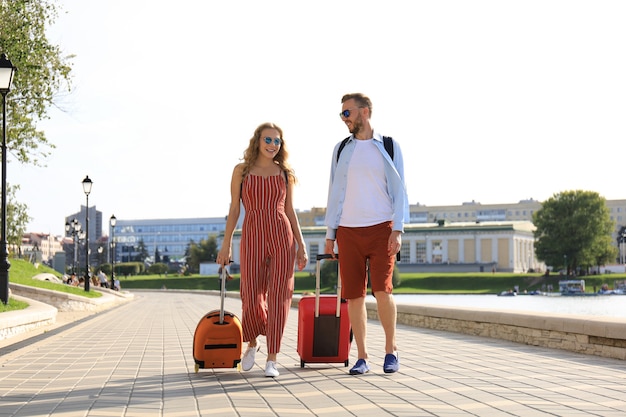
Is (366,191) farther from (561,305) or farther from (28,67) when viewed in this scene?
(561,305)

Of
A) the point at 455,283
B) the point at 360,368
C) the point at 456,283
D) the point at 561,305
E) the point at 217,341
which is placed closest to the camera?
the point at 360,368

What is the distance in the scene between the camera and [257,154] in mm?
7426

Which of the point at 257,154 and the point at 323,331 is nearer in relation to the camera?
the point at 257,154

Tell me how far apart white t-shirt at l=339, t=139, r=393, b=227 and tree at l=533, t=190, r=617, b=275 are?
90.5 metres

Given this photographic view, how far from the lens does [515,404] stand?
550 cm

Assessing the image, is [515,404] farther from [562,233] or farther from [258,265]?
[562,233]

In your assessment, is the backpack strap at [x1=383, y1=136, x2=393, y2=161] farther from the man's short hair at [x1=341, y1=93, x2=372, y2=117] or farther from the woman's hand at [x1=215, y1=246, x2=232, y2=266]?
the woman's hand at [x1=215, y1=246, x2=232, y2=266]

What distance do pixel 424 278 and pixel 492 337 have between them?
9319cm

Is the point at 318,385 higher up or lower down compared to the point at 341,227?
lower down

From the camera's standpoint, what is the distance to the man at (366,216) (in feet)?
23.4

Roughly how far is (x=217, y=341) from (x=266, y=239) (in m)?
0.93

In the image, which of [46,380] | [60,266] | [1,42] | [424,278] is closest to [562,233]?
[424,278]

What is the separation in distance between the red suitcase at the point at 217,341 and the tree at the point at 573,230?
90805 millimetres

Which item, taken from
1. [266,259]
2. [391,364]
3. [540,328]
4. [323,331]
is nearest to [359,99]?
[266,259]
